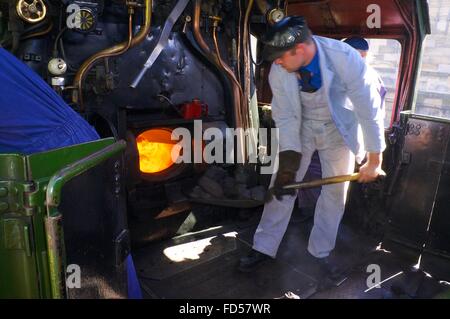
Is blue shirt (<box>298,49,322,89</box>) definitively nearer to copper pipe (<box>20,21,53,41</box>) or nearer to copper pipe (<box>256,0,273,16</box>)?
copper pipe (<box>256,0,273,16</box>)

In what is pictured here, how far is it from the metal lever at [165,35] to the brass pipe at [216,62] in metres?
0.18

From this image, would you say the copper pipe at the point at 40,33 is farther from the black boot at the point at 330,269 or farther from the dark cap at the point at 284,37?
the black boot at the point at 330,269

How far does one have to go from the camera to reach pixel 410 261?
3.68 meters

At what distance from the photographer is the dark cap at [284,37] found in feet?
9.04

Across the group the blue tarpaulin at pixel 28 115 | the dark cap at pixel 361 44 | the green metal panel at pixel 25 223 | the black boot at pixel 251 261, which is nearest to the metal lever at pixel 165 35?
the blue tarpaulin at pixel 28 115

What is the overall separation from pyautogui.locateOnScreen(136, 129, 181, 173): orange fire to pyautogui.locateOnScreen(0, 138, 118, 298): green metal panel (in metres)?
2.21

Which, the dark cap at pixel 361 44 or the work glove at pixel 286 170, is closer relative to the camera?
the work glove at pixel 286 170

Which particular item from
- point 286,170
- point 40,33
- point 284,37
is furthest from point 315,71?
point 40,33

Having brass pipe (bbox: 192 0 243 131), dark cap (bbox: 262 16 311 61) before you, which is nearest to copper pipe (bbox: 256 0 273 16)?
brass pipe (bbox: 192 0 243 131)

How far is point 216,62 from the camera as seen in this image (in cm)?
427

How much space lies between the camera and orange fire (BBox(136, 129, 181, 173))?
3.98 metres
